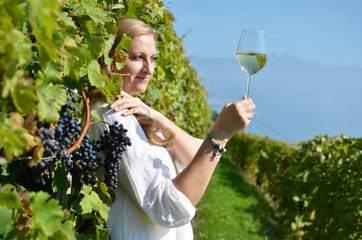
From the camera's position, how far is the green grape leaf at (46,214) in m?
1.24

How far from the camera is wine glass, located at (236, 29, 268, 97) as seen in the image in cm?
249

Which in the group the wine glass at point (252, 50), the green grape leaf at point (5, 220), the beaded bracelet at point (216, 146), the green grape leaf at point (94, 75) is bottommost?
the green grape leaf at point (5, 220)

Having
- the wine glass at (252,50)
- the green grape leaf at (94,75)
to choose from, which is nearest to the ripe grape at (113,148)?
the green grape leaf at (94,75)

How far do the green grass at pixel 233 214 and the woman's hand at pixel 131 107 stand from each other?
5.76 m

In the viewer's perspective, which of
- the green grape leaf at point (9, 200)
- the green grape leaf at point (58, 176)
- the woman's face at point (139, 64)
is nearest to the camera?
the green grape leaf at point (9, 200)

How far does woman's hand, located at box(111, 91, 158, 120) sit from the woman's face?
0.12 m

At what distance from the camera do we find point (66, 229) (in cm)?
133

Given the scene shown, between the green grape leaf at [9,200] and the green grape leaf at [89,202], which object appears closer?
the green grape leaf at [9,200]

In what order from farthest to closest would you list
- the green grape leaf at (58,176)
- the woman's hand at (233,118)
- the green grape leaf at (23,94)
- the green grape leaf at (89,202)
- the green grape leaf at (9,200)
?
1. the woman's hand at (233,118)
2. the green grape leaf at (89,202)
3. the green grape leaf at (58,176)
4. the green grape leaf at (9,200)
5. the green grape leaf at (23,94)

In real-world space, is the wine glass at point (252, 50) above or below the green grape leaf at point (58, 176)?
above

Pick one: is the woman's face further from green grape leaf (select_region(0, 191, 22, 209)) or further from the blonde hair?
green grape leaf (select_region(0, 191, 22, 209))

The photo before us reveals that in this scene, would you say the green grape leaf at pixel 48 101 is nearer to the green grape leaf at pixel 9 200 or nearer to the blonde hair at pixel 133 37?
the green grape leaf at pixel 9 200

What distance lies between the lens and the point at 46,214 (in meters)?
1.25

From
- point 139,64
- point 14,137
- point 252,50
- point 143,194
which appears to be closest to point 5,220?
point 14,137
